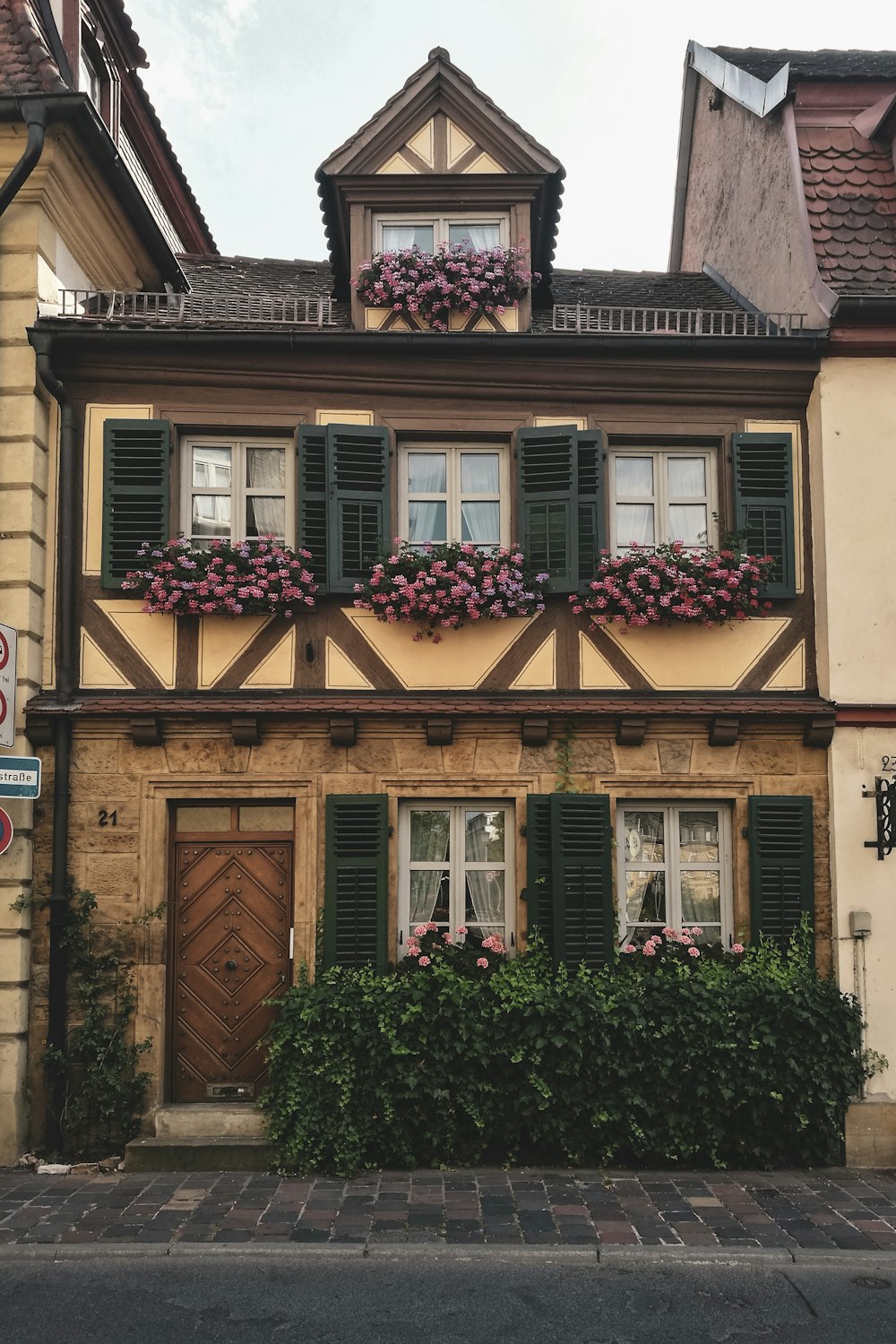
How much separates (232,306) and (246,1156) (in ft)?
22.5

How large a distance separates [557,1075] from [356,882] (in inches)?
77.5

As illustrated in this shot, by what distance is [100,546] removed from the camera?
8664mm

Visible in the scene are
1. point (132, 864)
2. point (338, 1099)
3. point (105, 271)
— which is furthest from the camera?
point (105, 271)

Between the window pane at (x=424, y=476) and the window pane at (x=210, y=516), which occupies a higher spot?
the window pane at (x=424, y=476)

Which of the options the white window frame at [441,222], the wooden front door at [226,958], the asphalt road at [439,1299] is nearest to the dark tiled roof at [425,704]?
the wooden front door at [226,958]

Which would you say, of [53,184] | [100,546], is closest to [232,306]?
[53,184]

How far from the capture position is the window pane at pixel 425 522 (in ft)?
29.6

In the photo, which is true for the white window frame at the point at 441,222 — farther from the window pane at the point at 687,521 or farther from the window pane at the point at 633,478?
the window pane at the point at 687,521

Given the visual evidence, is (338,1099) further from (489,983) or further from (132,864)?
(132,864)

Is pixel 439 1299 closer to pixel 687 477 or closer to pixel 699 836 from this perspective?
pixel 699 836

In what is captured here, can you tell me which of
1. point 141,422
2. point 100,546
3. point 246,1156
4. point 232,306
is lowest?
point 246,1156

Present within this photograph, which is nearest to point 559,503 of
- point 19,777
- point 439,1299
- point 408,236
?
point 408,236

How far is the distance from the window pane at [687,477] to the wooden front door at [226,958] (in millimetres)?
4149

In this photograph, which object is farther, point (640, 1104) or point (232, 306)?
point (232, 306)
